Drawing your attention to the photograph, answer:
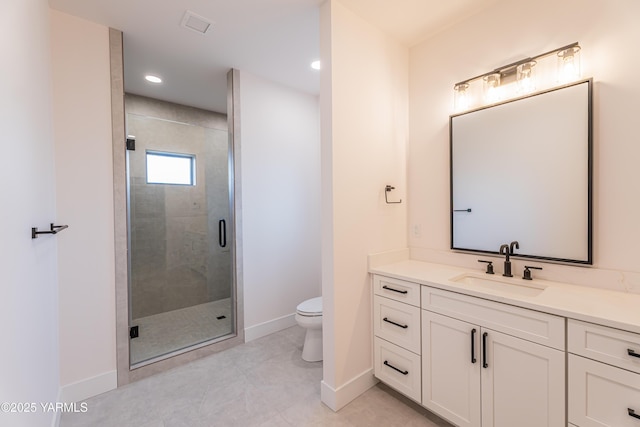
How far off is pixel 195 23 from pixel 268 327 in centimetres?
286

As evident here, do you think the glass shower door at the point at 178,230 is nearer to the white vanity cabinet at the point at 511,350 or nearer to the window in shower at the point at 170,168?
the window in shower at the point at 170,168

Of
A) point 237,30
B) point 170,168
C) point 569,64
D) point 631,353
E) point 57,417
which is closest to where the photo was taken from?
point 631,353

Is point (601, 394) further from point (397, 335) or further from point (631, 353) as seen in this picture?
point (397, 335)

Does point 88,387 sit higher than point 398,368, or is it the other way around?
point 398,368

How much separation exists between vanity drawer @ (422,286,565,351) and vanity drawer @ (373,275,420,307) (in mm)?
61

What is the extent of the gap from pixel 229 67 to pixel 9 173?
216cm

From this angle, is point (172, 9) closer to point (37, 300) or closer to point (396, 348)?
point (37, 300)

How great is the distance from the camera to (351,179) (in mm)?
1932

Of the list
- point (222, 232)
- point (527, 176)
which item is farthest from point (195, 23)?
point (527, 176)

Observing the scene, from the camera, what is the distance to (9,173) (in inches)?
38.6

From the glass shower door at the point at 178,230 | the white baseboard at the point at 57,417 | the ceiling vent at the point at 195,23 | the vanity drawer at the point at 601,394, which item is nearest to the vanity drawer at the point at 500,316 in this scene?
the vanity drawer at the point at 601,394

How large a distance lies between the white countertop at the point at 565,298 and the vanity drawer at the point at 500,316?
0.12 feet

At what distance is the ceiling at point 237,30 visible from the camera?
185 centimetres

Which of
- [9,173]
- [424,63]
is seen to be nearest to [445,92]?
[424,63]
